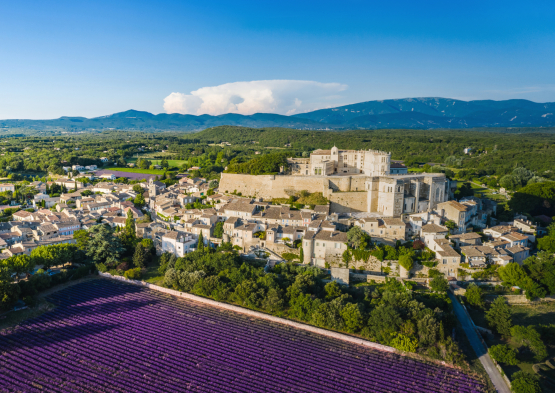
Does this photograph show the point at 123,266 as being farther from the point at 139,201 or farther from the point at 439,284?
the point at 439,284

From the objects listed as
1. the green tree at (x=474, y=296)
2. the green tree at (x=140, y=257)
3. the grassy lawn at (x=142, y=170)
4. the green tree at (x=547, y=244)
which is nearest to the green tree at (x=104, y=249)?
the green tree at (x=140, y=257)

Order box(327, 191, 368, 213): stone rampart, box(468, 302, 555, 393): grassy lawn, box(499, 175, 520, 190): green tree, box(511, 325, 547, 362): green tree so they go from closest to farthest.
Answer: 1. box(468, 302, 555, 393): grassy lawn
2. box(511, 325, 547, 362): green tree
3. box(327, 191, 368, 213): stone rampart
4. box(499, 175, 520, 190): green tree

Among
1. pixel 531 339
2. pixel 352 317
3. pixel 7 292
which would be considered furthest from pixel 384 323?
pixel 7 292

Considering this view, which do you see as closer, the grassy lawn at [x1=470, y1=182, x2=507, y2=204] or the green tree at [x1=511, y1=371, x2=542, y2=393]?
the green tree at [x1=511, y1=371, x2=542, y2=393]

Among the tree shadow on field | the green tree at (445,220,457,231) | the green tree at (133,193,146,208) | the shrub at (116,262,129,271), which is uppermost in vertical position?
the green tree at (445,220,457,231)

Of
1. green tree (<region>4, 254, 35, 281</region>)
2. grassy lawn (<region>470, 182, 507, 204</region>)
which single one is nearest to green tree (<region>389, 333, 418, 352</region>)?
green tree (<region>4, 254, 35, 281</region>)

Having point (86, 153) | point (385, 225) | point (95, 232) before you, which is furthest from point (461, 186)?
point (86, 153)

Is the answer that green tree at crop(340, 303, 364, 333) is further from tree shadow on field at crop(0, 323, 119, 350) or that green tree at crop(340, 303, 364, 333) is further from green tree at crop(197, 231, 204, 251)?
tree shadow on field at crop(0, 323, 119, 350)
